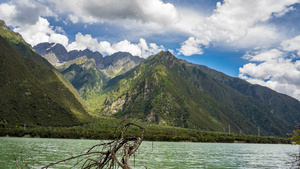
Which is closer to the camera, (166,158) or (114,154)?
(114,154)

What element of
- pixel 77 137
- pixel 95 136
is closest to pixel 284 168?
pixel 95 136

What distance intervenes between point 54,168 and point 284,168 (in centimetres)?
5033

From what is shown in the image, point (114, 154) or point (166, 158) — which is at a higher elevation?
point (114, 154)

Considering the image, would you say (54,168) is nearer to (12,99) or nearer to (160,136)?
(160,136)

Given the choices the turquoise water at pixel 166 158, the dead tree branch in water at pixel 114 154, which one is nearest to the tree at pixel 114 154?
the dead tree branch in water at pixel 114 154

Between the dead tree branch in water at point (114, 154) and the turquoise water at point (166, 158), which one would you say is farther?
the turquoise water at point (166, 158)

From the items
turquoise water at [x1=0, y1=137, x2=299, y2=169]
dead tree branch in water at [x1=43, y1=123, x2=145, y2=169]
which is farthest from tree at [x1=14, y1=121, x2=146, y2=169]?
turquoise water at [x1=0, y1=137, x2=299, y2=169]

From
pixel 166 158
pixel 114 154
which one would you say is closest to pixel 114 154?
pixel 114 154

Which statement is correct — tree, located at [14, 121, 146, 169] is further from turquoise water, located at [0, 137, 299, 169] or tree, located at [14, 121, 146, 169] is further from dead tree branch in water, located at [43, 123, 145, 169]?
turquoise water, located at [0, 137, 299, 169]

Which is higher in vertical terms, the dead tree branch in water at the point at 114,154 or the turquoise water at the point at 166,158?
the dead tree branch in water at the point at 114,154

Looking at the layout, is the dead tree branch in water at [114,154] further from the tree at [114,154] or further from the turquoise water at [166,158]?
the turquoise water at [166,158]

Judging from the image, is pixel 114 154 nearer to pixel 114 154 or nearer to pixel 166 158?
pixel 114 154

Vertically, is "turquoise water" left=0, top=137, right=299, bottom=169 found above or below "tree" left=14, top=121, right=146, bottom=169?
below

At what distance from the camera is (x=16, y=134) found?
481ft
